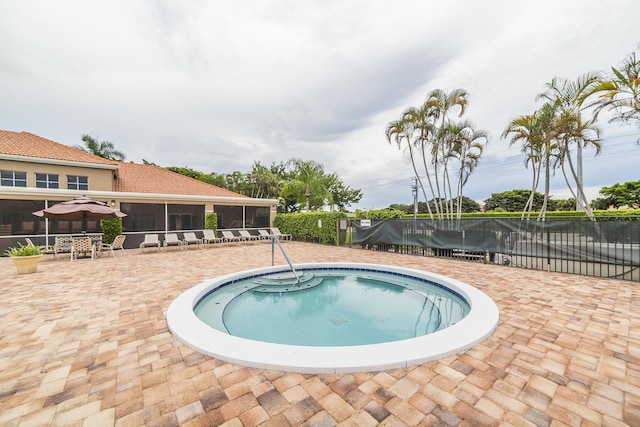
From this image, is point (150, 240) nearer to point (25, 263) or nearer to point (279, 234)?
point (25, 263)

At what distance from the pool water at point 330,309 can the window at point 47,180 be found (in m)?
13.8

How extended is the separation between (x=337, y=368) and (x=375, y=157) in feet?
87.2

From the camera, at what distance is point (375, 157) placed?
89.7ft

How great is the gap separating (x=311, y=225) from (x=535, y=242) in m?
10.5

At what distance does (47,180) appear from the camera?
13180mm

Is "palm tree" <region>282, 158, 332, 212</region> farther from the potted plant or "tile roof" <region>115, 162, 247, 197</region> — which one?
the potted plant

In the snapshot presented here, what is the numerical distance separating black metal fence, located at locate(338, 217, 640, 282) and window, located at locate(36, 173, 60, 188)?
1689 centimetres

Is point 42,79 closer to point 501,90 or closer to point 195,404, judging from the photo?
point 195,404

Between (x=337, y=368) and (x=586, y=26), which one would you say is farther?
(x=586, y=26)

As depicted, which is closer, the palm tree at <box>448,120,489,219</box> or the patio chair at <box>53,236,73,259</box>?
the patio chair at <box>53,236,73,259</box>

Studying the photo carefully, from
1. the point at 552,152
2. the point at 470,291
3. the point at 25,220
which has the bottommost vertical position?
the point at 470,291

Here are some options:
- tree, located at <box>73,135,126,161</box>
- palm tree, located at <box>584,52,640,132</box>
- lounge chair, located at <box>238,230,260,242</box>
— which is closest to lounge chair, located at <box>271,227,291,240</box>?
lounge chair, located at <box>238,230,260,242</box>

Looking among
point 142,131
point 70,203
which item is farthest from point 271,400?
point 142,131

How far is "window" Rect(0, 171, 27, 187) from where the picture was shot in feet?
40.6
